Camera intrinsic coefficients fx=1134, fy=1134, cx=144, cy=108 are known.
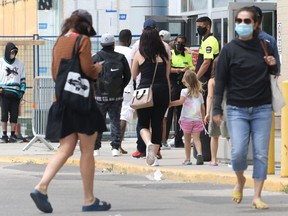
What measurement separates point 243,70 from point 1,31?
35.2 m

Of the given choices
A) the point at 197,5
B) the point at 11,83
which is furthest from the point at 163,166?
the point at 197,5

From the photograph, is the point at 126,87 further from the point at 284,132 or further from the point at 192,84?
the point at 284,132

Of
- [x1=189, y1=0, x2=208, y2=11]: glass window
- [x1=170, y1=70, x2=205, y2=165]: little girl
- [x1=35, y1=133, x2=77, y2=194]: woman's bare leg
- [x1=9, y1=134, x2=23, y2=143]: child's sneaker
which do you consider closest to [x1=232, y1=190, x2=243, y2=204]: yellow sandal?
[x1=35, y1=133, x2=77, y2=194]: woman's bare leg

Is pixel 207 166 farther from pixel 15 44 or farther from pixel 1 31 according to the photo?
pixel 1 31

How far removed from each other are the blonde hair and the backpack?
1.52 metres

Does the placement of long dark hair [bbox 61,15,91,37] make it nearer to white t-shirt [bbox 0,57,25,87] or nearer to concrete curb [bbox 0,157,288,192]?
concrete curb [bbox 0,157,288,192]

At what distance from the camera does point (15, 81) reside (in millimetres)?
21688

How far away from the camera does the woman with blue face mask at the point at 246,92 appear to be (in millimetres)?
10648

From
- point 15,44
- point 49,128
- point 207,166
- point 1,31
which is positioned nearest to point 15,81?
point 15,44

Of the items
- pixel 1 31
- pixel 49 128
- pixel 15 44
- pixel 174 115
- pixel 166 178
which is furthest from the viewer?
pixel 1 31

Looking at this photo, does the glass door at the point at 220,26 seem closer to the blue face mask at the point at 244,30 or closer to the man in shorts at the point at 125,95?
the man in shorts at the point at 125,95

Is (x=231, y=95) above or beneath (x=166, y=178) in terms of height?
above

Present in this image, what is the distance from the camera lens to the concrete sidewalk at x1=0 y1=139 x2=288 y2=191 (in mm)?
13742

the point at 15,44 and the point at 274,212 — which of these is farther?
the point at 15,44
